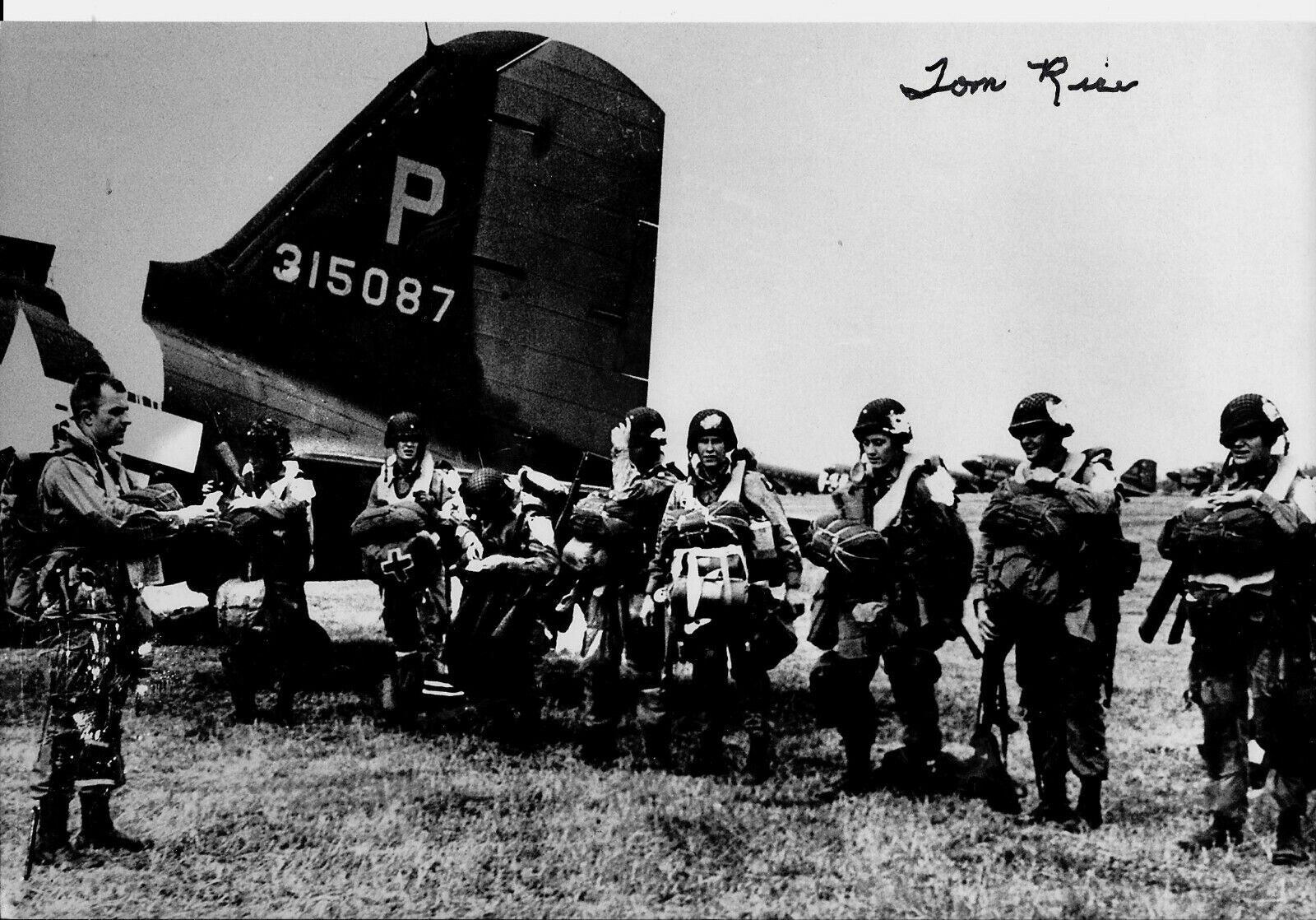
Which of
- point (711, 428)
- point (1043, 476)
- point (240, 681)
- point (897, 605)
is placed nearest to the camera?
point (1043, 476)

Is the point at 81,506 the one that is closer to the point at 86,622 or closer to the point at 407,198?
the point at 86,622

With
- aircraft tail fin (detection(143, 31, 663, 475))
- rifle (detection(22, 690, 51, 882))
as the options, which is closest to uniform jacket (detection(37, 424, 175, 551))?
rifle (detection(22, 690, 51, 882))

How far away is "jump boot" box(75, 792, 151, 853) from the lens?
218 inches

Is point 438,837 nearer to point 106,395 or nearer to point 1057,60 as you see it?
point 106,395

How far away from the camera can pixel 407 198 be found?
7.20 m

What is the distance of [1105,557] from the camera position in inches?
212

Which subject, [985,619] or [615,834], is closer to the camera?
[985,619]

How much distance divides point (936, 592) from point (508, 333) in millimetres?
3368

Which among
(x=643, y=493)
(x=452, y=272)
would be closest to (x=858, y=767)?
(x=643, y=493)

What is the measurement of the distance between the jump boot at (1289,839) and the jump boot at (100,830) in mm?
5830

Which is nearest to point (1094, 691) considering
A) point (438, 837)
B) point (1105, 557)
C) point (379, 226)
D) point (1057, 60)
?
point (1105, 557)

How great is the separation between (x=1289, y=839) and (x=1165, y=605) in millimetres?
1243
